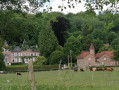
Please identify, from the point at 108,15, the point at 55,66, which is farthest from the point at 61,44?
the point at 108,15

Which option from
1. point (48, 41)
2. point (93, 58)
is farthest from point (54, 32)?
point (93, 58)

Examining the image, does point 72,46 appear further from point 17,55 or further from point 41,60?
point 17,55

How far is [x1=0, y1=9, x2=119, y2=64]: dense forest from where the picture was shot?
916 centimetres

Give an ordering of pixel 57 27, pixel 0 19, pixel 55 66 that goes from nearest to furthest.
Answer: pixel 0 19 → pixel 55 66 → pixel 57 27

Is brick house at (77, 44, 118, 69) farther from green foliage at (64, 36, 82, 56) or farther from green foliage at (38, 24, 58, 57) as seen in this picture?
green foliage at (38, 24, 58, 57)

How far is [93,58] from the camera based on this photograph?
265 feet

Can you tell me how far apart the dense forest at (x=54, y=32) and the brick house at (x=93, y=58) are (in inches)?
79.1

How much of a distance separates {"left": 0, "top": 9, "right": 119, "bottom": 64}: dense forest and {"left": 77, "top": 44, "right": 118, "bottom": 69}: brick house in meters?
2.01

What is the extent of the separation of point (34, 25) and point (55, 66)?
46.4 metres

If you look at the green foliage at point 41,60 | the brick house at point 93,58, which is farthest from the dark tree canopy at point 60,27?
the green foliage at point 41,60

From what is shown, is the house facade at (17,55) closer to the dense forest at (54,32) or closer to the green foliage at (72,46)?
the dense forest at (54,32)

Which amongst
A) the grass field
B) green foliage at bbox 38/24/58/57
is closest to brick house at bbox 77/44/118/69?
green foliage at bbox 38/24/58/57

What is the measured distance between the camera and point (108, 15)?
28.2 ft

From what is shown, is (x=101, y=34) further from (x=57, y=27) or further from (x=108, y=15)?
(x=108, y=15)
